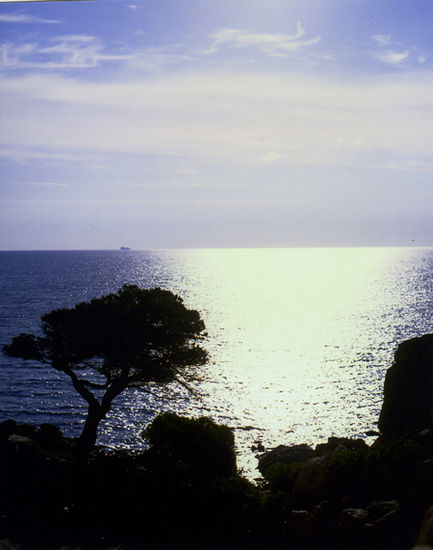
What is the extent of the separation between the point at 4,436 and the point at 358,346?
286 feet

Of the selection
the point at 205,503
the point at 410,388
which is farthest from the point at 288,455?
the point at 205,503

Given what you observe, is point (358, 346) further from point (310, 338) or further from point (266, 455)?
point (266, 455)

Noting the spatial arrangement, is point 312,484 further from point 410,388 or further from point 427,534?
point 410,388

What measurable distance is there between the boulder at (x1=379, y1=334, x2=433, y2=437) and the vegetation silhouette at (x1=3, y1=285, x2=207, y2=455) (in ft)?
78.6

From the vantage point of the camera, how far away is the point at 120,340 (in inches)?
1153

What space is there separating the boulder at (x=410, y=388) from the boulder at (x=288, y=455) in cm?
978

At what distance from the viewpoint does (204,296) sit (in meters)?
197

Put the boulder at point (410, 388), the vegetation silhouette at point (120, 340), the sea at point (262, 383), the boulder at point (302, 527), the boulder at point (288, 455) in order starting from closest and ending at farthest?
1. the boulder at point (302, 527)
2. the vegetation silhouette at point (120, 340)
3. the boulder at point (288, 455)
4. the boulder at point (410, 388)
5. the sea at point (262, 383)

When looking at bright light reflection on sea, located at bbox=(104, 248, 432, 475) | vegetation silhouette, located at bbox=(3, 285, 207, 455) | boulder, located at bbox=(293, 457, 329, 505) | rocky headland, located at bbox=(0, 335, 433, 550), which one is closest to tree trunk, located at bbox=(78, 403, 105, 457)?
vegetation silhouette, located at bbox=(3, 285, 207, 455)

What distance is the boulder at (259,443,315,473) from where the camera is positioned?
3956 centimetres

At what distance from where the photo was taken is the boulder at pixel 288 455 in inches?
1558

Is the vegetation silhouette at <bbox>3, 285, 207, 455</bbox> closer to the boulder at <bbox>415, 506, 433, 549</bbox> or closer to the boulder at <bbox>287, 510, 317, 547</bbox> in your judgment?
the boulder at <bbox>287, 510, 317, 547</bbox>

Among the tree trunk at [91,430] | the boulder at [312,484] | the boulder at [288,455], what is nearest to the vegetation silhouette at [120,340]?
the tree trunk at [91,430]

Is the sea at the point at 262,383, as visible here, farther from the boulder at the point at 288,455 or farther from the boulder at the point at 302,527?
the boulder at the point at 302,527
